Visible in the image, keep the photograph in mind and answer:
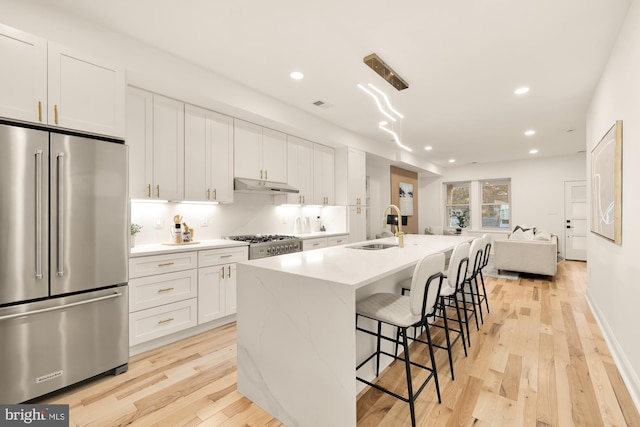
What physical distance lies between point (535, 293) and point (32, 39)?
6.07 meters

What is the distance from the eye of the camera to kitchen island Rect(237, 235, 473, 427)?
4.83 feet

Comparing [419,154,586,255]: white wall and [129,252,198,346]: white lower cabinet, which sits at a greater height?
[419,154,586,255]: white wall

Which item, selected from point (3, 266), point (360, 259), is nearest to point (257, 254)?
point (360, 259)

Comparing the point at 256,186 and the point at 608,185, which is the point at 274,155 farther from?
the point at 608,185

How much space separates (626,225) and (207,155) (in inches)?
147

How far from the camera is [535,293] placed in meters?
4.41

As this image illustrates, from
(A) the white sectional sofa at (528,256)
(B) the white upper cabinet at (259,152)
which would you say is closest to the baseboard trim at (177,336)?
(B) the white upper cabinet at (259,152)

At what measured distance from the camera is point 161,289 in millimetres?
2670

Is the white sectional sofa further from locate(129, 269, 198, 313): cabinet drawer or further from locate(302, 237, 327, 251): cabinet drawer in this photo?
locate(129, 269, 198, 313): cabinet drawer

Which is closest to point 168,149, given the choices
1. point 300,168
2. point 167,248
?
point 167,248

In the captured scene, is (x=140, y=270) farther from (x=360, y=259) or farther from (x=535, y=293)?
(x=535, y=293)

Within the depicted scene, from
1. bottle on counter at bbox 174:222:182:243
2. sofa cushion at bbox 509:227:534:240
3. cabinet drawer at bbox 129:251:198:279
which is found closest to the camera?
cabinet drawer at bbox 129:251:198:279

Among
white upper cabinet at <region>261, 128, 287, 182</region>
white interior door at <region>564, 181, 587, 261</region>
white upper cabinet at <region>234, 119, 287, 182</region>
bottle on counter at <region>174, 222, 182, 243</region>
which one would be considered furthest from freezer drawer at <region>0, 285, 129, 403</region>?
white interior door at <region>564, 181, 587, 261</region>

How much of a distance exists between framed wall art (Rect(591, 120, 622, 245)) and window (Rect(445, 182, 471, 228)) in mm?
5907
